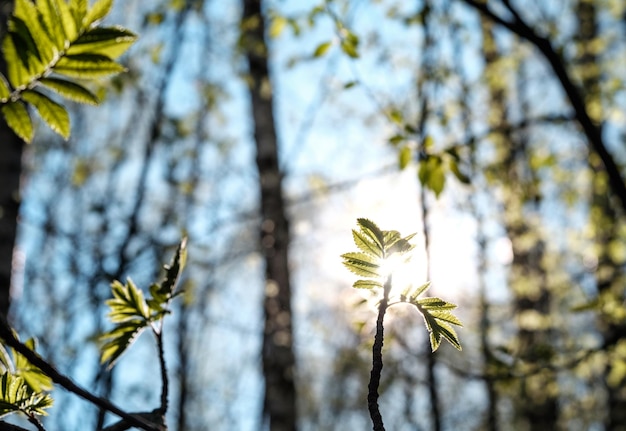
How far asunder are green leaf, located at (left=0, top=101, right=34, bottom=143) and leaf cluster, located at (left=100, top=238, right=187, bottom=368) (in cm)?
→ 19

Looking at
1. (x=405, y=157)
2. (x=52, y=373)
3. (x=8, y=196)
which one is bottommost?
(x=52, y=373)

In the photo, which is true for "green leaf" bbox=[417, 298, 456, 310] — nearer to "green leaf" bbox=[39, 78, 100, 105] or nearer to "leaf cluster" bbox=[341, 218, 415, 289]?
"leaf cluster" bbox=[341, 218, 415, 289]

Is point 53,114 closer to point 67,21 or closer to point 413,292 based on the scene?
point 67,21

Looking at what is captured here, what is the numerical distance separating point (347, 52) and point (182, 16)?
2.22 meters

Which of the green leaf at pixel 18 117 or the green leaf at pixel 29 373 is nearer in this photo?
the green leaf at pixel 18 117

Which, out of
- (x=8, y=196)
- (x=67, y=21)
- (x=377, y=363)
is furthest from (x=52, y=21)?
(x=8, y=196)

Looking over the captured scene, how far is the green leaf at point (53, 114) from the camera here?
559 millimetres

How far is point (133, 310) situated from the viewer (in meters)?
0.67

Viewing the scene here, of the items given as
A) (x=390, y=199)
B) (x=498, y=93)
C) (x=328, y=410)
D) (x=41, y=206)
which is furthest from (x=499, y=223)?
(x=328, y=410)

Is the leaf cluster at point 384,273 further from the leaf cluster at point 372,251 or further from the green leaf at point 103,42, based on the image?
the green leaf at point 103,42

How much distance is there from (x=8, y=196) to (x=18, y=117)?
2.49 meters

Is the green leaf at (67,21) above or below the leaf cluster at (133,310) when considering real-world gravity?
above

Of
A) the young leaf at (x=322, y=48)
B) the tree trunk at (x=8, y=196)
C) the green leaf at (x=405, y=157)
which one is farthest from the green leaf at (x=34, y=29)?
the tree trunk at (x=8, y=196)

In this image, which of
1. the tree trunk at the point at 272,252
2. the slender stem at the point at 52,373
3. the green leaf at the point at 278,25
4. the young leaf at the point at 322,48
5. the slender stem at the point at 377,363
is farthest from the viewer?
the tree trunk at the point at 272,252
